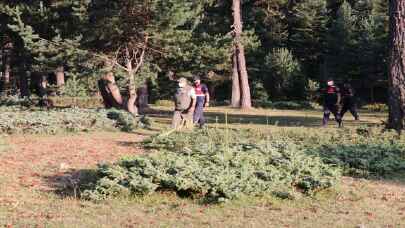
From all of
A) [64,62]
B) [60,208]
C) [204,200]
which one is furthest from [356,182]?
[64,62]

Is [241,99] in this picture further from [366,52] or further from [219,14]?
[366,52]

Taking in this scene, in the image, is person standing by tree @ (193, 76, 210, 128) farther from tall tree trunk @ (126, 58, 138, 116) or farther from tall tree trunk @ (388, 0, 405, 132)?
tall tree trunk @ (388, 0, 405, 132)

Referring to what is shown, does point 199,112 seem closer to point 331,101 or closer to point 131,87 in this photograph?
point 131,87

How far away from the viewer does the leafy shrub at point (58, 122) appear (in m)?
15.8

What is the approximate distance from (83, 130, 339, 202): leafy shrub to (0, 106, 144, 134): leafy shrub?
7948 mm

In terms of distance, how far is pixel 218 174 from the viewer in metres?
7.77

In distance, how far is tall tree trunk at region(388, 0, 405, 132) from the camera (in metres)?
14.5

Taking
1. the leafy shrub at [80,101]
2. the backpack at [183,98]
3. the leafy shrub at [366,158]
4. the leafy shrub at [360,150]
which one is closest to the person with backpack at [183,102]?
the backpack at [183,98]

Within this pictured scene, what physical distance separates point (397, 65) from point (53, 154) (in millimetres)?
8794

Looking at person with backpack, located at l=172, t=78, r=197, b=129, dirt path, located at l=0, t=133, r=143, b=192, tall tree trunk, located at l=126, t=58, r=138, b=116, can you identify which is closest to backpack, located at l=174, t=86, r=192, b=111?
person with backpack, located at l=172, t=78, r=197, b=129

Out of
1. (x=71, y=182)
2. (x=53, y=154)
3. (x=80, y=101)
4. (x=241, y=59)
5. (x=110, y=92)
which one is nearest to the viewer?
(x=71, y=182)

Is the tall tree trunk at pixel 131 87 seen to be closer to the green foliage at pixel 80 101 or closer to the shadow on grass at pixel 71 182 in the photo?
the shadow on grass at pixel 71 182

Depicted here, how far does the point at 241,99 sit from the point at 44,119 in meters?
18.6

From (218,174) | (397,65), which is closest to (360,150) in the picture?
(218,174)
